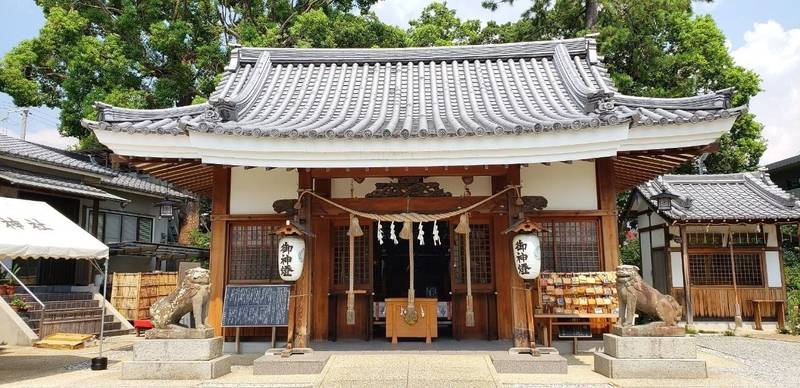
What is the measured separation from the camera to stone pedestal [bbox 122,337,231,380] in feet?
25.1

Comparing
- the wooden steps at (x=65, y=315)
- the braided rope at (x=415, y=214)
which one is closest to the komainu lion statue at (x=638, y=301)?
the braided rope at (x=415, y=214)

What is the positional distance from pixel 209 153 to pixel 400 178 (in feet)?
10.5

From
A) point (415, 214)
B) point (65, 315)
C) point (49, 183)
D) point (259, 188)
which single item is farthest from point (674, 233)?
point (49, 183)

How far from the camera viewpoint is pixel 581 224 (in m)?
9.54

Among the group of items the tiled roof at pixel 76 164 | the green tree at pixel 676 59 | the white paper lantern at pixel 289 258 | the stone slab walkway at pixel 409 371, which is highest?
the green tree at pixel 676 59

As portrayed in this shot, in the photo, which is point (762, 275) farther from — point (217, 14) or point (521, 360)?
point (217, 14)

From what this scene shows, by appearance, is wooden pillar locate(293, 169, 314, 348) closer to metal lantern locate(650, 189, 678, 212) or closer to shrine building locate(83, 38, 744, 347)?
shrine building locate(83, 38, 744, 347)

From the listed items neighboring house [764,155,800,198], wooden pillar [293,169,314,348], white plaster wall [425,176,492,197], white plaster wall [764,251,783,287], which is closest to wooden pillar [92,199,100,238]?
wooden pillar [293,169,314,348]

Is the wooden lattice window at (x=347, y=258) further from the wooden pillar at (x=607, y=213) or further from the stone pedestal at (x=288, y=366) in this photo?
the wooden pillar at (x=607, y=213)

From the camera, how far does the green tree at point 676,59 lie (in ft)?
70.5

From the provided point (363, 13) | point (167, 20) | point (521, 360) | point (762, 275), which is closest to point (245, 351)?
point (521, 360)

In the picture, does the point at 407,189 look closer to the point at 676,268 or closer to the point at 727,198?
the point at 676,268

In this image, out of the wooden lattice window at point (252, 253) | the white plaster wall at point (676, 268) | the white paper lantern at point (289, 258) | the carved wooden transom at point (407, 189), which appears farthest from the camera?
the white plaster wall at point (676, 268)

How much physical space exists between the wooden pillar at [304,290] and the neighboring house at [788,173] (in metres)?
24.8
